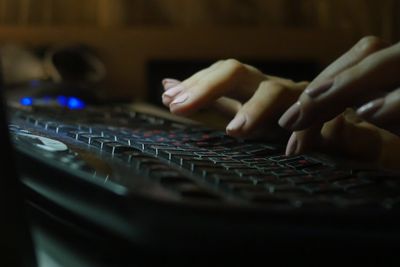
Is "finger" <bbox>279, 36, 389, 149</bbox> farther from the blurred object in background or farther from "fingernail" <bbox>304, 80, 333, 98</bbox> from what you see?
the blurred object in background

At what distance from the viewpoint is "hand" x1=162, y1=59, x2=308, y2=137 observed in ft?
1.59

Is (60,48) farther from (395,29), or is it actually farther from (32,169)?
(32,169)

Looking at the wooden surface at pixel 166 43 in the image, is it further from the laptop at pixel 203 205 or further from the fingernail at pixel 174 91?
the laptop at pixel 203 205

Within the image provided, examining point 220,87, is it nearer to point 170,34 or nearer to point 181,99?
point 181,99

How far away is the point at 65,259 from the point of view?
1.01 feet

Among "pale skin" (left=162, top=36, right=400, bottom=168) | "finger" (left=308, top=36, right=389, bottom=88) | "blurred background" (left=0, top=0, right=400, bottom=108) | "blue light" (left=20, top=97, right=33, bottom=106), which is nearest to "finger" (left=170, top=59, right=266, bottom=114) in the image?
"pale skin" (left=162, top=36, right=400, bottom=168)

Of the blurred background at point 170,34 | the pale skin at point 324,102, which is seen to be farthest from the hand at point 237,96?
the blurred background at point 170,34

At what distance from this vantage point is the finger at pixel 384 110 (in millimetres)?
338

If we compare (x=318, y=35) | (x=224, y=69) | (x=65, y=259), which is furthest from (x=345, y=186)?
(x=318, y=35)

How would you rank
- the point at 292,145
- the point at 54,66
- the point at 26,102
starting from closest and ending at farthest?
the point at 292,145, the point at 26,102, the point at 54,66

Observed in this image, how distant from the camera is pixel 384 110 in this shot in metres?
0.34

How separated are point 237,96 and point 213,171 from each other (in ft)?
0.79

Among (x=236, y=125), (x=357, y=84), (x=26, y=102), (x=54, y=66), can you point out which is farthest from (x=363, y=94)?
(x=54, y=66)

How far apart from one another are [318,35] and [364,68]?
1169 mm
